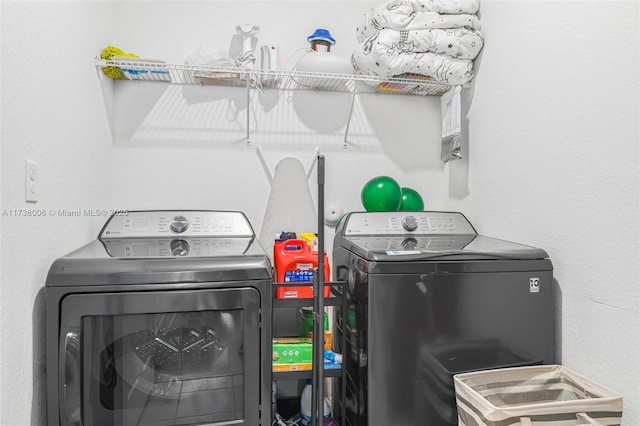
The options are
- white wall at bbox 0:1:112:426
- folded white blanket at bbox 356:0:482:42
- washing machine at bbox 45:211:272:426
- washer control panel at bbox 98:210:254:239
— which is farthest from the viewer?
folded white blanket at bbox 356:0:482:42

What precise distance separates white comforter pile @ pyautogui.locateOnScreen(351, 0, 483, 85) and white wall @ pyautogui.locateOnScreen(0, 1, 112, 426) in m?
1.32

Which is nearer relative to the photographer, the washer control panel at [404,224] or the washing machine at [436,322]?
the washing machine at [436,322]

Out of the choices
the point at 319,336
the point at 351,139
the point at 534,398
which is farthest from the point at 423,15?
the point at 534,398

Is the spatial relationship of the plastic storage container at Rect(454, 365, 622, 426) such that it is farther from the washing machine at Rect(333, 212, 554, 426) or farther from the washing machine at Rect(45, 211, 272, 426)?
the washing machine at Rect(45, 211, 272, 426)

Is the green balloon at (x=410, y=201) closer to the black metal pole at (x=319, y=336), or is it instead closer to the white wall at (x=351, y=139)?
the white wall at (x=351, y=139)

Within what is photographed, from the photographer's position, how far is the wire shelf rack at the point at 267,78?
75.0 inches

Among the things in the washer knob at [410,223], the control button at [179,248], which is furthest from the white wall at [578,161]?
the control button at [179,248]

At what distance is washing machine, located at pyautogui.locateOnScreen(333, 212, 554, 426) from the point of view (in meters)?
1.38

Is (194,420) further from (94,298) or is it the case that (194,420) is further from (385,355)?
(385,355)

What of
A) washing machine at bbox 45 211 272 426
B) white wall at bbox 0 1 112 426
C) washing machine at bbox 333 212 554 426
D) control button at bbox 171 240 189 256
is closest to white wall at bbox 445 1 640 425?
washing machine at bbox 333 212 554 426

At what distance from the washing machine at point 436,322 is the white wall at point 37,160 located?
1092mm

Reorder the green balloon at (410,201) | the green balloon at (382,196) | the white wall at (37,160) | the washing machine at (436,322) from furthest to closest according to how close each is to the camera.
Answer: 1. the green balloon at (410,201)
2. the green balloon at (382,196)
3. the washing machine at (436,322)
4. the white wall at (37,160)

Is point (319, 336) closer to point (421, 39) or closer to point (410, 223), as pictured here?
point (410, 223)

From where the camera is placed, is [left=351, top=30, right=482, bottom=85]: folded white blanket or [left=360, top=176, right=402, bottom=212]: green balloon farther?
[left=360, top=176, right=402, bottom=212]: green balloon
